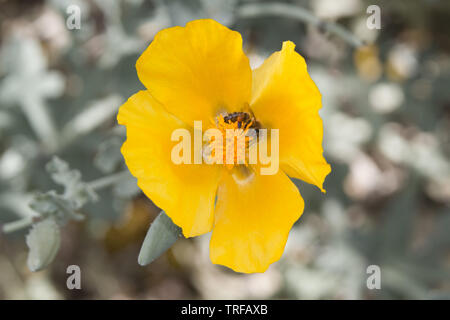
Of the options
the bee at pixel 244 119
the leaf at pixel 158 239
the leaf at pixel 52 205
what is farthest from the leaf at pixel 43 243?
the bee at pixel 244 119

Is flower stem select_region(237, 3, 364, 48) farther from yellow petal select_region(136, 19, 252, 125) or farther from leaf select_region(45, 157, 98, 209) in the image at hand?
leaf select_region(45, 157, 98, 209)

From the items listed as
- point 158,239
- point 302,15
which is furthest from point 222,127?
point 302,15

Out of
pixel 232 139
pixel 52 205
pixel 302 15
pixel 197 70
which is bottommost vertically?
pixel 52 205

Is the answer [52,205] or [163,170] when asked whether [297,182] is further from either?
[52,205]

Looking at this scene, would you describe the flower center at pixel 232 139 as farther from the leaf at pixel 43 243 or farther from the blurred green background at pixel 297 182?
the blurred green background at pixel 297 182

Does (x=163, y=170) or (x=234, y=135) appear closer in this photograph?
(x=163, y=170)

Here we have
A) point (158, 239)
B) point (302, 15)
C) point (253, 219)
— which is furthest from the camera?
point (302, 15)

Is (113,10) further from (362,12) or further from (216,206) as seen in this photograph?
(362,12)

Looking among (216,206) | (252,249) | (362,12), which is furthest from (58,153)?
(362,12)
